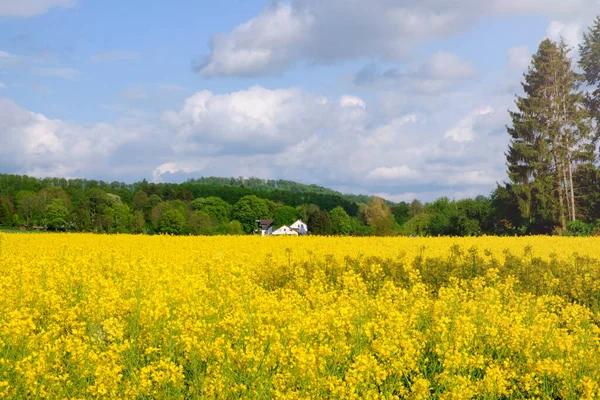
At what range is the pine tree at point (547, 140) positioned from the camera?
43656 mm

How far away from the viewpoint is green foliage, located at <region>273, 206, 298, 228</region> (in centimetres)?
11144

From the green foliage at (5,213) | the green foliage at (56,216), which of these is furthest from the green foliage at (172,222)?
the green foliage at (5,213)

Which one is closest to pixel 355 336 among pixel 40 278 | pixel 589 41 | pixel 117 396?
pixel 117 396

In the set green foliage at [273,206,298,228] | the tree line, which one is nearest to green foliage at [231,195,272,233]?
green foliage at [273,206,298,228]

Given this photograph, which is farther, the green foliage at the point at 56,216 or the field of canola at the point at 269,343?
the green foliage at the point at 56,216

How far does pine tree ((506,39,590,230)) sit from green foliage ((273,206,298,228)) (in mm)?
68911

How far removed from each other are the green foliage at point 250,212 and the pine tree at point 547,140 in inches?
2718

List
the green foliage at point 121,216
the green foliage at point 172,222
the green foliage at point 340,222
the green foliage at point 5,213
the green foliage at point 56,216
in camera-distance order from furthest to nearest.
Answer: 1. the green foliage at point 340,222
2. the green foliage at point 5,213
3. the green foliage at point 56,216
4. the green foliage at point 121,216
5. the green foliage at point 172,222

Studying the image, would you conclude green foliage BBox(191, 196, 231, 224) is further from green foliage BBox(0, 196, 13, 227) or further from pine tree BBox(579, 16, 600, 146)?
pine tree BBox(579, 16, 600, 146)

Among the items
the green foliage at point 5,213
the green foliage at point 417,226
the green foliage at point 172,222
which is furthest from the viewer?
the green foliage at point 5,213

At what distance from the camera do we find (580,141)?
147 feet

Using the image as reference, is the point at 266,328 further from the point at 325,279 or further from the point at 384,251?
the point at 384,251

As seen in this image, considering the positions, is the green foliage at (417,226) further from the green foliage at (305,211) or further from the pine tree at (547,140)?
the green foliage at (305,211)

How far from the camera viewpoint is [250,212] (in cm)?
10969
